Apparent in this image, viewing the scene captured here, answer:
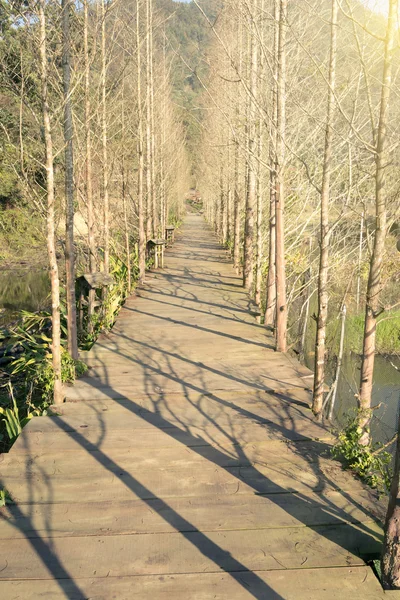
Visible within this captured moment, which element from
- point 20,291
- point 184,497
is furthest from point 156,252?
point 184,497

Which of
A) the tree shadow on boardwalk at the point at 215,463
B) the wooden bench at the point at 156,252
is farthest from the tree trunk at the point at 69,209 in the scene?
the wooden bench at the point at 156,252

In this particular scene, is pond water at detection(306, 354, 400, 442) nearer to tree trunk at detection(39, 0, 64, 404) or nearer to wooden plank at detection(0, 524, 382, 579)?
tree trunk at detection(39, 0, 64, 404)

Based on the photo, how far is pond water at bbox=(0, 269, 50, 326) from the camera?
1775 centimetres

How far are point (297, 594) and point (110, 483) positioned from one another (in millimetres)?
1548

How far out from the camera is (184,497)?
351 centimetres

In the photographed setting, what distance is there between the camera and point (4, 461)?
4.02 metres

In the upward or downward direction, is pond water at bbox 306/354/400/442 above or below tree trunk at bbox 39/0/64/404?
below

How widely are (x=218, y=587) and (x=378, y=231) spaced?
239cm

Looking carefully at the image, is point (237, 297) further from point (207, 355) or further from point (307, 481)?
point (307, 481)

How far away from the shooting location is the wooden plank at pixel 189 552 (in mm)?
2828

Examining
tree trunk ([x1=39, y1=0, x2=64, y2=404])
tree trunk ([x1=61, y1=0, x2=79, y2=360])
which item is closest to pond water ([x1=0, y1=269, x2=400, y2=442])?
tree trunk ([x1=61, y1=0, x2=79, y2=360])

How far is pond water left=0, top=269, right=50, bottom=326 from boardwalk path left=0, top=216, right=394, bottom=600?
432 inches

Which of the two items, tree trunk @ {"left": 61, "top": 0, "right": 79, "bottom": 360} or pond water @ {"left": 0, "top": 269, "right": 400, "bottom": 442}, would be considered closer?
tree trunk @ {"left": 61, "top": 0, "right": 79, "bottom": 360}

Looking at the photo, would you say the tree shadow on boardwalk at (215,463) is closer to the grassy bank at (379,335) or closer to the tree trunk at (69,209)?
the tree trunk at (69,209)
